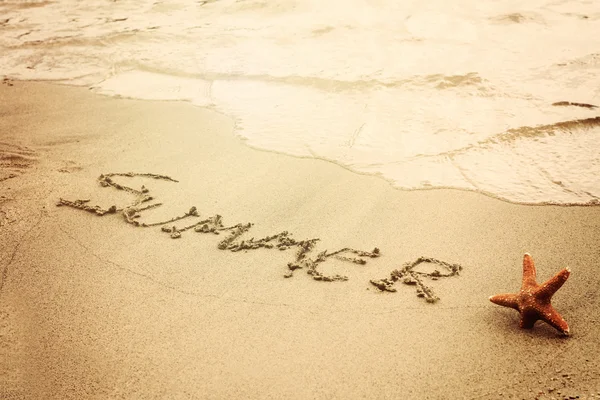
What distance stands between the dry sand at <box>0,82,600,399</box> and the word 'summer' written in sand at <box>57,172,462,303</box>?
5cm

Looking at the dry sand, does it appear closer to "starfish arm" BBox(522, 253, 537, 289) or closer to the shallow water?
"starfish arm" BBox(522, 253, 537, 289)

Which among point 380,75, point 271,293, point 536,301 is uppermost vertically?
point 380,75

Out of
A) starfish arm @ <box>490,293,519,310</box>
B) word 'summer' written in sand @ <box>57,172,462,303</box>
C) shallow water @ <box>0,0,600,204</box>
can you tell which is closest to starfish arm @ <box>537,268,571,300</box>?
starfish arm @ <box>490,293,519,310</box>

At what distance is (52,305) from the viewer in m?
2.35

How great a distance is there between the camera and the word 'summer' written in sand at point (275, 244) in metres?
2.50

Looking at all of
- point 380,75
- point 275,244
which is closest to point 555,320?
point 275,244

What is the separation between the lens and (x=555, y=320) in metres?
1.97

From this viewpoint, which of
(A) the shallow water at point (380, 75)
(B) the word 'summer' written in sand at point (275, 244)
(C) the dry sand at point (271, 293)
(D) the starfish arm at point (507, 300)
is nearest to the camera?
(C) the dry sand at point (271, 293)

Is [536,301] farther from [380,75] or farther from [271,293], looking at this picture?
[380,75]

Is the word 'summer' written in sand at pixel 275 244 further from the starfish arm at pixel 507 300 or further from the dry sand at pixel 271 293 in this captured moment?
the starfish arm at pixel 507 300

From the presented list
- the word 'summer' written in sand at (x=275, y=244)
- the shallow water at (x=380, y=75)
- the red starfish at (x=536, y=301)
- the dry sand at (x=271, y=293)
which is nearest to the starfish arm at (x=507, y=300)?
the red starfish at (x=536, y=301)

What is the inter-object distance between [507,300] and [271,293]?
1189mm

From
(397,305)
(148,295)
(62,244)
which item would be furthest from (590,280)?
(62,244)

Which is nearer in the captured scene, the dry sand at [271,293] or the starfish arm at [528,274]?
the dry sand at [271,293]
